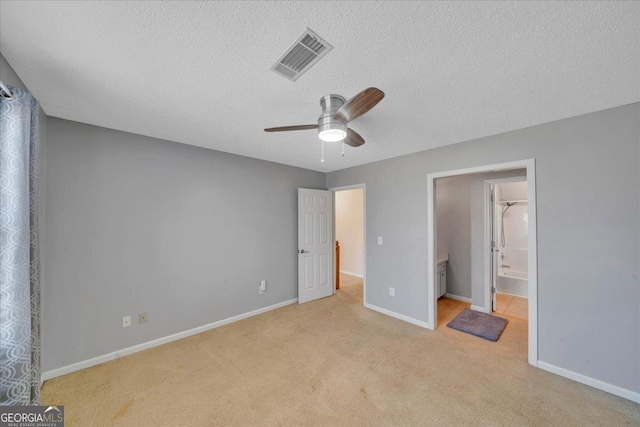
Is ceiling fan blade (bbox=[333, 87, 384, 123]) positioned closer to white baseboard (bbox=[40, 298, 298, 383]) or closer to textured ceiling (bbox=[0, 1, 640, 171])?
textured ceiling (bbox=[0, 1, 640, 171])

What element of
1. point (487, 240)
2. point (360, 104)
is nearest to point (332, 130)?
point (360, 104)

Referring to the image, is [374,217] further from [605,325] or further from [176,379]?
[176,379]

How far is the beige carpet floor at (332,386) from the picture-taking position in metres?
1.79

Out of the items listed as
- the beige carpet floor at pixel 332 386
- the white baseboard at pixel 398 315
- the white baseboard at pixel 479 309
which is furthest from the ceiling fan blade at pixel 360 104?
the white baseboard at pixel 479 309

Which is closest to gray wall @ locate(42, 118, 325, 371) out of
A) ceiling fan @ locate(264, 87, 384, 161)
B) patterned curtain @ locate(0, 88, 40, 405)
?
patterned curtain @ locate(0, 88, 40, 405)

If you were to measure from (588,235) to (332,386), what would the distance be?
2603 mm

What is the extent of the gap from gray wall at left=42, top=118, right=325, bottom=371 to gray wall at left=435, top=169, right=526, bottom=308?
123 inches

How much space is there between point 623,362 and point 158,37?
398cm

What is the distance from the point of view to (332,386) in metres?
2.12

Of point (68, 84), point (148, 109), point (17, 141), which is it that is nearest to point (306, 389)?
point (17, 141)

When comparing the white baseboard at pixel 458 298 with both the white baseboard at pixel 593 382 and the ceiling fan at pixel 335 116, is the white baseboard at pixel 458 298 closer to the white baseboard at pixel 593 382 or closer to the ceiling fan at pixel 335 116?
the white baseboard at pixel 593 382

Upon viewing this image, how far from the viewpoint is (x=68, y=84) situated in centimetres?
170

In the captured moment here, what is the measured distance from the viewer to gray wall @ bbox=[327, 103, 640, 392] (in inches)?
77.5

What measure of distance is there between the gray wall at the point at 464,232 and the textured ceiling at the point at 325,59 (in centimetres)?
170
